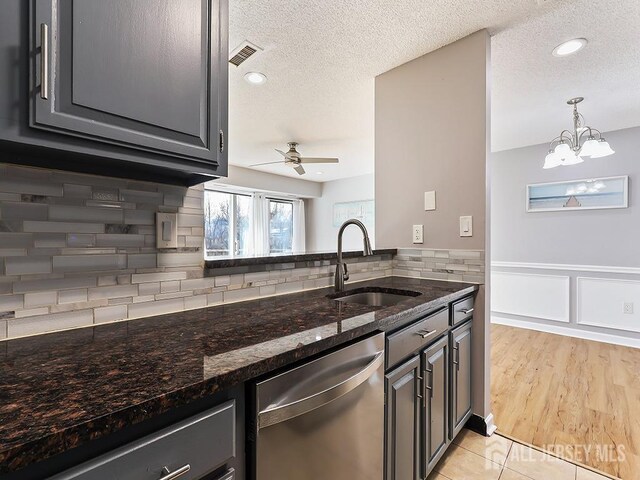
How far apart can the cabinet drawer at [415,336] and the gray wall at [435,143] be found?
2.19 feet

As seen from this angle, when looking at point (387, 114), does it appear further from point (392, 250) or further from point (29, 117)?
point (29, 117)

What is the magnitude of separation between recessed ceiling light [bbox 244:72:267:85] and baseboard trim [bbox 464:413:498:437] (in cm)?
278

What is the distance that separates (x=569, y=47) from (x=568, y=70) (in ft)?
1.15

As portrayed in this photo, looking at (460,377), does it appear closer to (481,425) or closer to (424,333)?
(481,425)

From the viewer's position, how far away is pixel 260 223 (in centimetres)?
625

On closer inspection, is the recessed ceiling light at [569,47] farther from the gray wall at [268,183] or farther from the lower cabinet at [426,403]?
the gray wall at [268,183]

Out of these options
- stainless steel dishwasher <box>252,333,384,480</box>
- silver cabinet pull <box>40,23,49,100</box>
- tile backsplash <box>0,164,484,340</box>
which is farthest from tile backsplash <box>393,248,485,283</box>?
silver cabinet pull <box>40,23,49,100</box>

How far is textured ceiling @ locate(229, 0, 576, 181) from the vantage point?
5.58ft

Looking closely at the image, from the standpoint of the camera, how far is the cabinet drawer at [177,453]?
1.61ft

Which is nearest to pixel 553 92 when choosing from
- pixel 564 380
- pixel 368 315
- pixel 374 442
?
pixel 564 380

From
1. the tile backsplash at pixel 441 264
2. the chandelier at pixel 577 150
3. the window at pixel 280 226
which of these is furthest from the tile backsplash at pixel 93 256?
the window at pixel 280 226

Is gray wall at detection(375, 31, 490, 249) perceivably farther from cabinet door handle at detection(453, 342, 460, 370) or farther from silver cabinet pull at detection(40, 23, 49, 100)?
silver cabinet pull at detection(40, 23, 49, 100)

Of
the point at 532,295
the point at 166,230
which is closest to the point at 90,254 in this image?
the point at 166,230

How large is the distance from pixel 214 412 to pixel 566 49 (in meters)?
2.78
